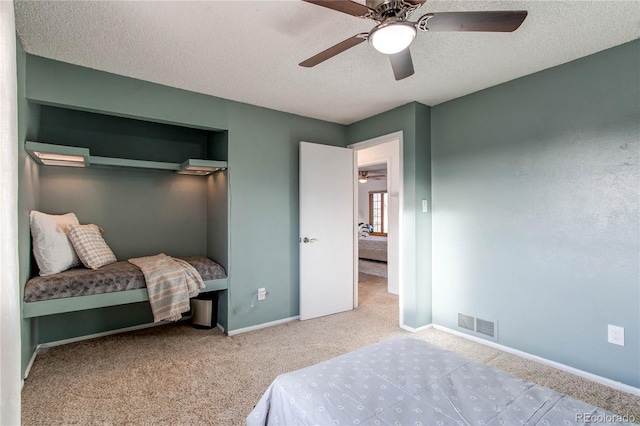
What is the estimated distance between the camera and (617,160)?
90.7 inches

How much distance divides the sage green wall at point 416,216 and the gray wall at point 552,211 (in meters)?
0.18

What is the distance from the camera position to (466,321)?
324cm

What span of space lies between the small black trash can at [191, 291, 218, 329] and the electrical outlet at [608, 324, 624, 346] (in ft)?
11.5

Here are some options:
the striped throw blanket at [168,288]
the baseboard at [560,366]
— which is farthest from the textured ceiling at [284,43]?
the baseboard at [560,366]

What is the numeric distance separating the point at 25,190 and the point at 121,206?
1066 mm

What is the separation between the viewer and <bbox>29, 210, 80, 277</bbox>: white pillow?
8.64ft

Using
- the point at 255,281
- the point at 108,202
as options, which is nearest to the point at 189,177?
the point at 108,202

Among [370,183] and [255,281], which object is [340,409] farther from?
[370,183]

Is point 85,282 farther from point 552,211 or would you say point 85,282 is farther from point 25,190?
point 552,211

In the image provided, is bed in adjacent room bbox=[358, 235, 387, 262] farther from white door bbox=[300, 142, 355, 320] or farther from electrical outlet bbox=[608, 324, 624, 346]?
electrical outlet bbox=[608, 324, 624, 346]

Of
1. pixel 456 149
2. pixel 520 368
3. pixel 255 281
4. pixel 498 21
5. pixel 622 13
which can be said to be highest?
pixel 622 13

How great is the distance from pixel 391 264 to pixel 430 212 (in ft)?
5.60
